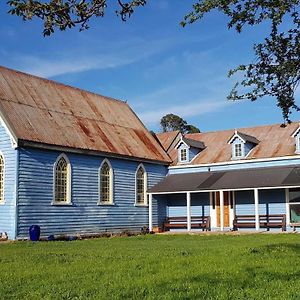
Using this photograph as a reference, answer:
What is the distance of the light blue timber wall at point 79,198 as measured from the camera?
23.9 m

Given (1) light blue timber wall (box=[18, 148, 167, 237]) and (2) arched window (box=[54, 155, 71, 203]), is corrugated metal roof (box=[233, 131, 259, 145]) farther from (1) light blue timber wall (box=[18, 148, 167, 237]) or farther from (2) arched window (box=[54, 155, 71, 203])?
(2) arched window (box=[54, 155, 71, 203])

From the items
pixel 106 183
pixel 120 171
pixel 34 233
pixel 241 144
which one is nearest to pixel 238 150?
pixel 241 144

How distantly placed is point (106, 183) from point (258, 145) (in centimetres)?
1000

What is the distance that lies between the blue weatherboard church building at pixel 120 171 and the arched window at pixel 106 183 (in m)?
0.06

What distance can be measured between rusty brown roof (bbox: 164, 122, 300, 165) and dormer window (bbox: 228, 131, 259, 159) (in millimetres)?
305

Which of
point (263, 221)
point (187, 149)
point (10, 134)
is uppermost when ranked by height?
point (187, 149)

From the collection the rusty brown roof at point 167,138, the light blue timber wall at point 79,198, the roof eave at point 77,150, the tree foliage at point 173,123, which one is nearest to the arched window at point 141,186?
the light blue timber wall at point 79,198

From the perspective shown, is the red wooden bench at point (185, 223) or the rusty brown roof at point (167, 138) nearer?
the red wooden bench at point (185, 223)

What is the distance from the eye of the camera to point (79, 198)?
26812 mm

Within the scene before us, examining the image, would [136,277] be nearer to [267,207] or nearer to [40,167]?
[40,167]

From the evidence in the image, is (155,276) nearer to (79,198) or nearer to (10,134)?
(10,134)

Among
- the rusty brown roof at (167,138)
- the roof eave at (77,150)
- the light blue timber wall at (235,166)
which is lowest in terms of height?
the light blue timber wall at (235,166)

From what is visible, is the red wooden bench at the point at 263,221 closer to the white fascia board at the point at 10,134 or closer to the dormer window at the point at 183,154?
the dormer window at the point at 183,154

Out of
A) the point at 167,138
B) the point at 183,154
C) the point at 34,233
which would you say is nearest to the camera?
the point at 34,233
